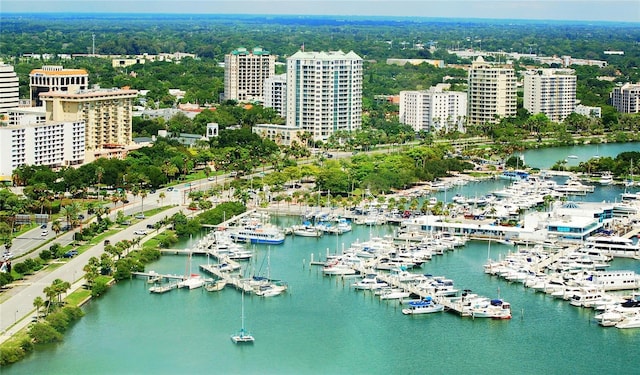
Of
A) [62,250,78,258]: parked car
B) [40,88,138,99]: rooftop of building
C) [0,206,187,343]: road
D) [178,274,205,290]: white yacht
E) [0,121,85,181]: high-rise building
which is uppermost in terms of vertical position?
[40,88,138,99]: rooftop of building

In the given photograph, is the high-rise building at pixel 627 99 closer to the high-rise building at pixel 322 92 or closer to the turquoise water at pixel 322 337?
the high-rise building at pixel 322 92

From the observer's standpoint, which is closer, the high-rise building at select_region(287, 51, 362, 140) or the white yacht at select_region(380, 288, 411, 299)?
the white yacht at select_region(380, 288, 411, 299)

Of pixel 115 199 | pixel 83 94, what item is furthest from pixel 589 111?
pixel 115 199

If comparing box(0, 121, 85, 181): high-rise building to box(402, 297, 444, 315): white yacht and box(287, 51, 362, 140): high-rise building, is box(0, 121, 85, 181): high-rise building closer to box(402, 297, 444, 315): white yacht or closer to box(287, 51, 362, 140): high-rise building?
box(287, 51, 362, 140): high-rise building

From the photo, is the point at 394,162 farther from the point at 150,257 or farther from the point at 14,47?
the point at 14,47

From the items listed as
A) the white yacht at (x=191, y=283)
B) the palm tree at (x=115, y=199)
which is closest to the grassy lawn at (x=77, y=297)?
the white yacht at (x=191, y=283)

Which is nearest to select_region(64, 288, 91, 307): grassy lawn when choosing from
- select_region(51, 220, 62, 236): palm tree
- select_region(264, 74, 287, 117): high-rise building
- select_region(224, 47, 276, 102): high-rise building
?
select_region(51, 220, 62, 236): palm tree

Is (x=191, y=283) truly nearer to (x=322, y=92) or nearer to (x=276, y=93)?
(x=322, y=92)
